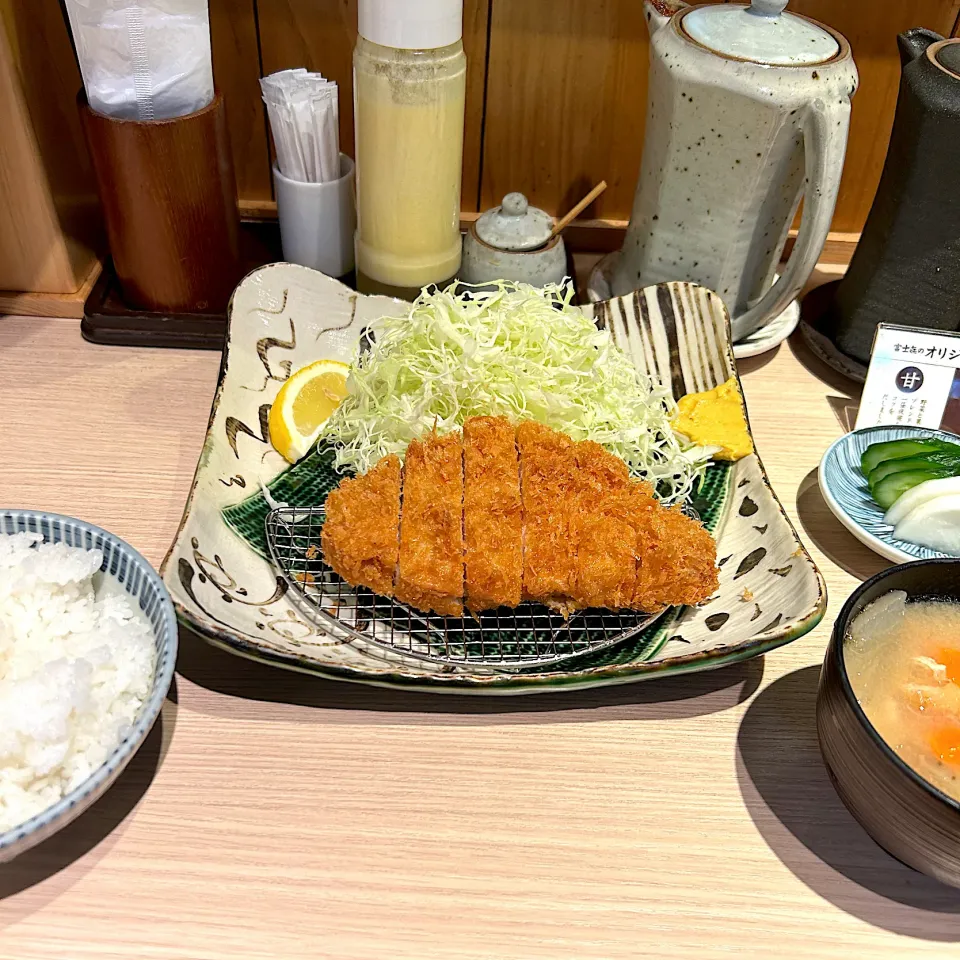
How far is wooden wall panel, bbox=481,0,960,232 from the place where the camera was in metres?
2.30

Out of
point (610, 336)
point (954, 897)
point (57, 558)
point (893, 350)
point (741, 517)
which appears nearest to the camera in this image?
point (954, 897)

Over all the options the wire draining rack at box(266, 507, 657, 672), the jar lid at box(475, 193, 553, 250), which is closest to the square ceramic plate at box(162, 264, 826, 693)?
the wire draining rack at box(266, 507, 657, 672)

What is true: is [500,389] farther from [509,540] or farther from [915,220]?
[915,220]

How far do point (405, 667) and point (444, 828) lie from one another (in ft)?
0.88

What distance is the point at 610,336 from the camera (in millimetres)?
2209

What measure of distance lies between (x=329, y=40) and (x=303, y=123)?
0.41 metres

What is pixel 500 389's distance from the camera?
1914 millimetres

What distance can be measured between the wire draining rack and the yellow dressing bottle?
97cm

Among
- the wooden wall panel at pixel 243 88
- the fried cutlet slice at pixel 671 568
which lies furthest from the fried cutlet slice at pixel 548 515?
the wooden wall panel at pixel 243 88

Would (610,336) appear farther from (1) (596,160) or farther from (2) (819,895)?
(2) (819,895)

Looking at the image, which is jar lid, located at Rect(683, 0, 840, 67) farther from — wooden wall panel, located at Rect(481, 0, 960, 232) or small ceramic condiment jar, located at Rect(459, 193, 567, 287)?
small ceramic condiment jar, located at Rect(459, 193, 567, 287)

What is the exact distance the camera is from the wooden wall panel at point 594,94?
7.56 feet

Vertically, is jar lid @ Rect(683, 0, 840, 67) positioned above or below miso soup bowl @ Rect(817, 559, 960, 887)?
above

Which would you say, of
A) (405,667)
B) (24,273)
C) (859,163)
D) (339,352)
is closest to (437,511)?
(405,667)
